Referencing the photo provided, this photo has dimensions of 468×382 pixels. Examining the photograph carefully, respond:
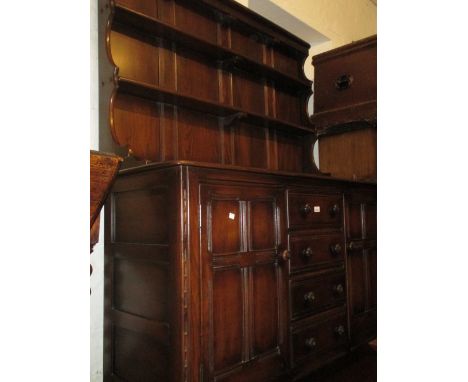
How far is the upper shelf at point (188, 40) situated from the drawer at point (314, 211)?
952 millimetres

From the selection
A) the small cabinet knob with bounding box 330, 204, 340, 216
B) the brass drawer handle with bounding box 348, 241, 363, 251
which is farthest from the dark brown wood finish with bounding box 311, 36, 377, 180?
the small cabinet knob with bounding box 330, 204, 340, 216

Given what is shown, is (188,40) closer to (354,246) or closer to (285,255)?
(285,255)

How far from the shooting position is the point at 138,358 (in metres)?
1.61

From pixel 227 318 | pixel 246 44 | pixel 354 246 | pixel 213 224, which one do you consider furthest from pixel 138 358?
pixel 246 44

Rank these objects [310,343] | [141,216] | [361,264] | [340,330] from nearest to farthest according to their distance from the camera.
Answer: [141,216] → [310,343] → [340,330] → [361,264]

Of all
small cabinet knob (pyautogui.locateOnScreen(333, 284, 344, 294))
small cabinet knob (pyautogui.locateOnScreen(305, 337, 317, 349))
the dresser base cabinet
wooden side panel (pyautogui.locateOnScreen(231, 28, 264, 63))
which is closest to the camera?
the dresser base cabinet

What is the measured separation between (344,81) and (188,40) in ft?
4.65

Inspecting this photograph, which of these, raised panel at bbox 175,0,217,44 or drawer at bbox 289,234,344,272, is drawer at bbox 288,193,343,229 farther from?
raised panel at bbox 175,0,217,44

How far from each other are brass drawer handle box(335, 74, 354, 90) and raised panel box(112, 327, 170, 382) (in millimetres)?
2319

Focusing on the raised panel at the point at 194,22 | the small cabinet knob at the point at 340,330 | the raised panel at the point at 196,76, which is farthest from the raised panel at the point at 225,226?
the raised panel at the point at 194,22

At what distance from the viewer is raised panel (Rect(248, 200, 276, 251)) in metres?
1.68

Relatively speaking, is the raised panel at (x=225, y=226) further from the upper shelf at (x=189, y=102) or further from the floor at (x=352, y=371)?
the floor at (x=352, y=371)
